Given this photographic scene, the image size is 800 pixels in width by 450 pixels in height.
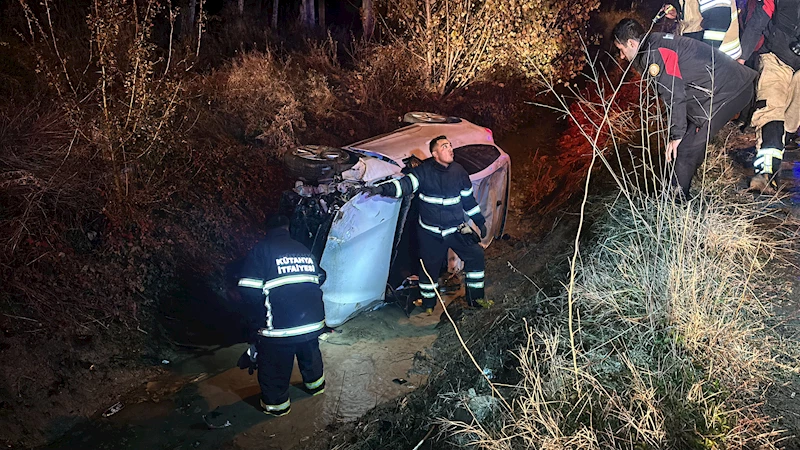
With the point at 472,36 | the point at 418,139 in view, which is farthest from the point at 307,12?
the point at 418,139

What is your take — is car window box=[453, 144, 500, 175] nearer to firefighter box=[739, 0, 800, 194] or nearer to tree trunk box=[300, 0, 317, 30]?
firefighter box=[739, 0, 800, 194]

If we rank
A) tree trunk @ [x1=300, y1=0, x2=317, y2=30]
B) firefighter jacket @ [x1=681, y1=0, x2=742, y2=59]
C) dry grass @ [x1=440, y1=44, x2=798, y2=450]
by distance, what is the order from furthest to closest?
tree trunk @ [x1=300, y1=0, x2=317, y2=30]
firefighter jacket @ [x1=681, y1=0, x2=742, y2=59]
dry grass @ [x1=440, y1=44, x2=798, y2=450]

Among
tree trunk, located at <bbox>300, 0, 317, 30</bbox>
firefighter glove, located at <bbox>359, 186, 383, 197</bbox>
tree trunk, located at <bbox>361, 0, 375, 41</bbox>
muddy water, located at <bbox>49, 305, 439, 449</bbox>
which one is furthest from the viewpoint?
tree trunk, located at <bbox>300, 0, 317, 30</bbox>

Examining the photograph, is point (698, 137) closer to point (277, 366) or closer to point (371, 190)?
point (371, 190)

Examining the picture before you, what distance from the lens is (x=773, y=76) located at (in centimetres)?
561

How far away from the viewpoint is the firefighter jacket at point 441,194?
5566 millimetres

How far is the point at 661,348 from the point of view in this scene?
3.55 m

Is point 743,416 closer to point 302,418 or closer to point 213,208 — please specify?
point 302,418

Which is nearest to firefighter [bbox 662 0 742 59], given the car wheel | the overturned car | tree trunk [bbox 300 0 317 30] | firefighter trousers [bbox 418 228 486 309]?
the car wheel

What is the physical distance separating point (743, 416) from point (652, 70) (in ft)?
8.68

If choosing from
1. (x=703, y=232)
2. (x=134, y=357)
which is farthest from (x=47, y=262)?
(x=703, y=232)

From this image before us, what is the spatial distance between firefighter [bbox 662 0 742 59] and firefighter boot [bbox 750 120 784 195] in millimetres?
711

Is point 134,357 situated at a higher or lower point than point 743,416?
lower

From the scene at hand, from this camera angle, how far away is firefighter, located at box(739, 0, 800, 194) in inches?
214
